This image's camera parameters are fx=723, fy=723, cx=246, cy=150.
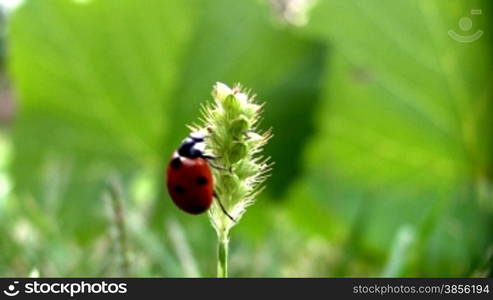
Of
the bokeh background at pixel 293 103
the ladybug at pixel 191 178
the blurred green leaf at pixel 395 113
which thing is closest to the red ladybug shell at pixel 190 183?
the ladybug at pixel 191 178

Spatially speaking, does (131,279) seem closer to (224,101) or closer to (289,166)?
(224,101)

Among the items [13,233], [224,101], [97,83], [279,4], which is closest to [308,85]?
[279,4]

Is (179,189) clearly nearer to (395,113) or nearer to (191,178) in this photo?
(191,178)

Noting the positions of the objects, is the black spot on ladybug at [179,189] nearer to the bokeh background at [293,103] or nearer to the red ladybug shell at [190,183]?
the red ladybug shell at [190,183]

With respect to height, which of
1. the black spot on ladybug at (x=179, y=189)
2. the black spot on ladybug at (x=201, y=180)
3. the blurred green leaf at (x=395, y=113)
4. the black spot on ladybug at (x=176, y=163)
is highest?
the blurred green leaf at (x=395, y=113)

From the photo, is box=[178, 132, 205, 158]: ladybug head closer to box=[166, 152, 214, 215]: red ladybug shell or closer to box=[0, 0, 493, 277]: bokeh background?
box=[166, 152, 214, 215]: red ladybug shell

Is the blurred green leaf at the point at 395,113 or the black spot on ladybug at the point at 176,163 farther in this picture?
the blurred green leaf at the point at 395,113

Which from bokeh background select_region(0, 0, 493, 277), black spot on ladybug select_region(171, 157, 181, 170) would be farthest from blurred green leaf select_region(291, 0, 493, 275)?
black spot on ladybug select_region(171, 157, 181, 170)
